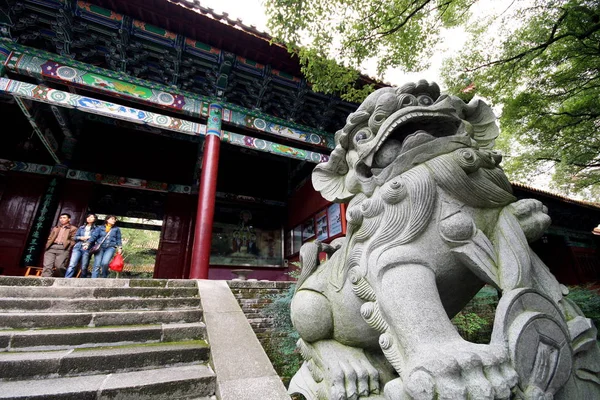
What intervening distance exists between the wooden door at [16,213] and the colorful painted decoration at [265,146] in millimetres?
5654

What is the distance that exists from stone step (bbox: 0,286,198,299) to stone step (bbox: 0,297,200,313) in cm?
13

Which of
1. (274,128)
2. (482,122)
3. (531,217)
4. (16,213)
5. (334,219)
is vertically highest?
(274,128)


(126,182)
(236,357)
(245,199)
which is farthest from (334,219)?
(126,182)

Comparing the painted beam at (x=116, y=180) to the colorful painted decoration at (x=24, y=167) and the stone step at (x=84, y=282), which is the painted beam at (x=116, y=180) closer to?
the colorful painted decoration at (x=24, y=167)

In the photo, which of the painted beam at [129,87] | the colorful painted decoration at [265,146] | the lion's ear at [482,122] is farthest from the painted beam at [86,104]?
the lion's ear at [482,122]

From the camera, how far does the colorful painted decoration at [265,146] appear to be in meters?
5.97

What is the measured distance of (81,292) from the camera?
113 inches

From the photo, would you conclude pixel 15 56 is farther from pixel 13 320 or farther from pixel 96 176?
pixel 13 320

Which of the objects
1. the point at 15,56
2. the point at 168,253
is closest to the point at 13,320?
the point at 15,56

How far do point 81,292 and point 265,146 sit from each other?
13.9 ft

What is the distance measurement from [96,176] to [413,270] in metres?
9.61

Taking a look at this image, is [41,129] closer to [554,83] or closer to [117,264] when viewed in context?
[117,264]

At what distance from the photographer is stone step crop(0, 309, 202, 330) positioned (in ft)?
7.77

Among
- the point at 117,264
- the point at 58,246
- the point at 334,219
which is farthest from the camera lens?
the point at 334,219
